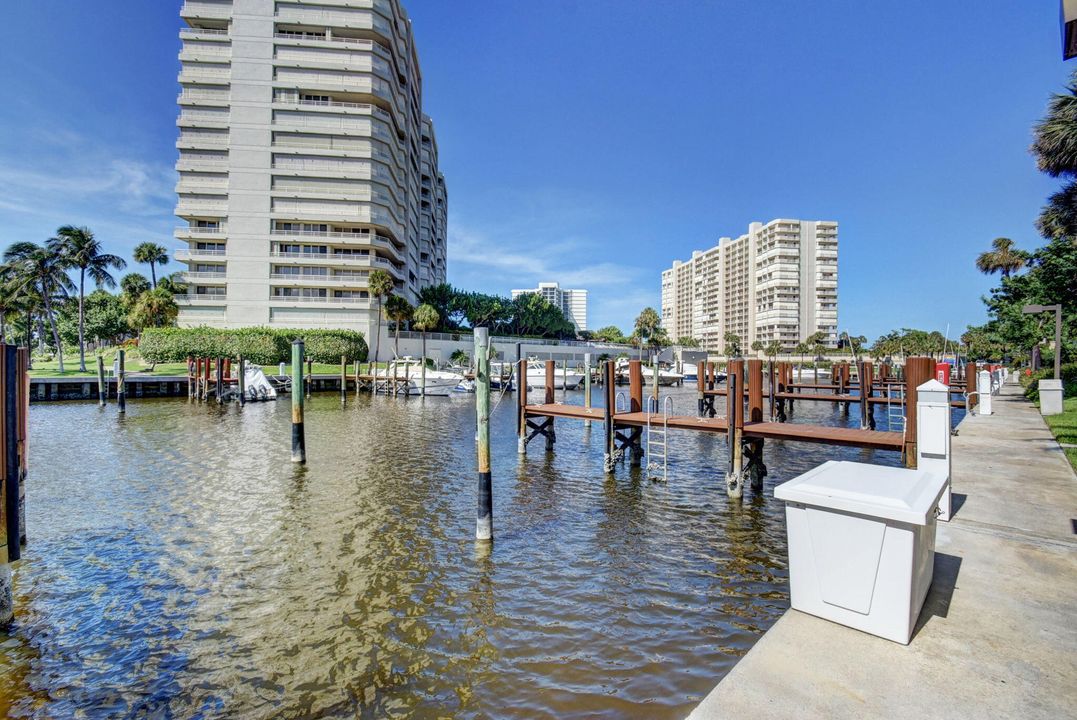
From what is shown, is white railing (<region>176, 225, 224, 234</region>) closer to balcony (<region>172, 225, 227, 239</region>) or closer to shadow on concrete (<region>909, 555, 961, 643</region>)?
balcony (<region>172, 225, 227, 239</region>)

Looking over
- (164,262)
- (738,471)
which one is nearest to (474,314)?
(164,262)

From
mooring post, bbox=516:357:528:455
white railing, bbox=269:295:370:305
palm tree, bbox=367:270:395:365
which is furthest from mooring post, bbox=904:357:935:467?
white railing, bbox=269:295:370:305

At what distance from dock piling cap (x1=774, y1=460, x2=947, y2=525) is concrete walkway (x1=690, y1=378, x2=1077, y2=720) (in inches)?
37.5

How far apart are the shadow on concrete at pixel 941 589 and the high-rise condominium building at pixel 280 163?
2569 inches

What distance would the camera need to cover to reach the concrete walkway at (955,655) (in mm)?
3283

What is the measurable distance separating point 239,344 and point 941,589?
203 ft

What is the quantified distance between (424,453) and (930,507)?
1714 centimetres

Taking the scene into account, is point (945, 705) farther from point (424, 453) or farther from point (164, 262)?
point (164, 262)

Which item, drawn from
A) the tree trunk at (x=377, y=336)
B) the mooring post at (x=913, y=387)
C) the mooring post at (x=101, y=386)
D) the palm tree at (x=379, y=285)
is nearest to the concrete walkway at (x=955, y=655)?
the mooring post at (x=913, y=387)

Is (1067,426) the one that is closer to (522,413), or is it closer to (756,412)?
(756,412)

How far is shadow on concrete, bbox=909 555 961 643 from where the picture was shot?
4430 mm

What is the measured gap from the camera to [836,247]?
146 meters

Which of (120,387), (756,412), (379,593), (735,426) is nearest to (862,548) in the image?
(379,593)

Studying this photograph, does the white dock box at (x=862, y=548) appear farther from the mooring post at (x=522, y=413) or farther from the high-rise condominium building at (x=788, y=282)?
the high-rise condominium building at (x=788, y=282)
